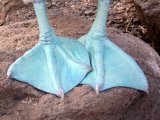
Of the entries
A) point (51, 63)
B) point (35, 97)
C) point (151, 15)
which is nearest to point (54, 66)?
point (51, 63)

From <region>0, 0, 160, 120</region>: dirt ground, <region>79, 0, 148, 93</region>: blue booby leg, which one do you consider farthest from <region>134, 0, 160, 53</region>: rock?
<region>79, 0, 148, 93</region>: blue booby leg

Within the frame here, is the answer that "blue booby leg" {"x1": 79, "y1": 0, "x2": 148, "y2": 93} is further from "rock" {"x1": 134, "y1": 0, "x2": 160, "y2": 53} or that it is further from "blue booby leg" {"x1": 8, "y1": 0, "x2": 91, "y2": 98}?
"rock" {"x1": 134, "y1": 0, "x2": 160, "y2": 53}

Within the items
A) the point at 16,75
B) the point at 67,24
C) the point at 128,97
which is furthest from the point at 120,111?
the point at 67,24

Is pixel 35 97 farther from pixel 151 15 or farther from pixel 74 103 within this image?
pixel 151 15

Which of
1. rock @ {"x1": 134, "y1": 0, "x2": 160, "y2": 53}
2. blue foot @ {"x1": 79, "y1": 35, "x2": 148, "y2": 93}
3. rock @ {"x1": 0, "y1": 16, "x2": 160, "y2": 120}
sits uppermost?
blue foot @ {"x1": 79, "y1": 35, "x2": 148, "y2": 93}

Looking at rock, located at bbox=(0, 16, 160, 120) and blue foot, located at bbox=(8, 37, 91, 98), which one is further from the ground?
blue foot, located at bbox=(8, 37, 91, 98)

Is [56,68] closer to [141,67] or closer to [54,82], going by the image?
[54,82]

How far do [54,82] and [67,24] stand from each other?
619mm

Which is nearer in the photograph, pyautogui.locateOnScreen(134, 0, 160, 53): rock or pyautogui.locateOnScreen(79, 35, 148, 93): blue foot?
pyautogui.locateOnScreen(79, 35, 148, 93): blue foot

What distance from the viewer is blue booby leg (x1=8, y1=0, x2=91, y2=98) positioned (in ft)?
6.84

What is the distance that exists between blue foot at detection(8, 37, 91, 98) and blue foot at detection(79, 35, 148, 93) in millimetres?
36

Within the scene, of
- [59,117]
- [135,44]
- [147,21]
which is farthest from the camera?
[147,21]

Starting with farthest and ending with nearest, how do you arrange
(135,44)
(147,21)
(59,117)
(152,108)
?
(147,21), (135,44), (152,108), (59,117)

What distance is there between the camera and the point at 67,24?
2.63 m
